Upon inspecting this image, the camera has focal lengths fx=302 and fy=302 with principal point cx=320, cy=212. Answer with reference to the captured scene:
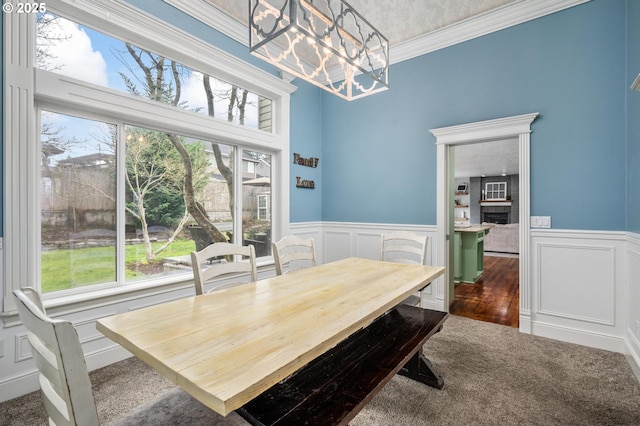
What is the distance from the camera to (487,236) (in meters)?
8.68

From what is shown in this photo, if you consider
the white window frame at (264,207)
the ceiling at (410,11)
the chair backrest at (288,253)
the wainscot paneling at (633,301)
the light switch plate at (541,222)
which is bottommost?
the wainscot paneling at (633,301)

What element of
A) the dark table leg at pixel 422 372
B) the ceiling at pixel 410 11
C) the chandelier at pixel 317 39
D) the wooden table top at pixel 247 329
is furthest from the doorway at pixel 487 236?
the wooden table top at pixel 247 329

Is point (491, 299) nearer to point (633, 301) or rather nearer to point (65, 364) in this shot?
point (633, 301)

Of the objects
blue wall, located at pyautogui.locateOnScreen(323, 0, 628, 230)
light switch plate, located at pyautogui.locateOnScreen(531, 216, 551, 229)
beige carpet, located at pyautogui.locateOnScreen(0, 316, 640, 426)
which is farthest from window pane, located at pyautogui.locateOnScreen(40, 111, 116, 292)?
light switch plate, located at pyautogui.locateOnScreen(531, 216, 551, 229)

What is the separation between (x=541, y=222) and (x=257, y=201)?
3.09 meters

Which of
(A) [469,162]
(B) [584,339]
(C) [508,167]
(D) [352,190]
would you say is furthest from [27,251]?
(C) [508,167]

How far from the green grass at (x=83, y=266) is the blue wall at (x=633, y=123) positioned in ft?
13.4

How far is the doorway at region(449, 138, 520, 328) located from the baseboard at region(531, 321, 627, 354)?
0.85ft

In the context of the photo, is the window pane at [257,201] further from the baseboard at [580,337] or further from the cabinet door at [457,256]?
the baseboard at [580,337]

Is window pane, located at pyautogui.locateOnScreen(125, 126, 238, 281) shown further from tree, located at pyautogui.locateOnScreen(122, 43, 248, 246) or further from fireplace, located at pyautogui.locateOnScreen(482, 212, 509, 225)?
fireplace, located at pyautogui.locateOnScreen(482, 212, 509, 225)

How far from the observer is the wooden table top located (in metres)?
0.83

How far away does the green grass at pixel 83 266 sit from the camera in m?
2.24

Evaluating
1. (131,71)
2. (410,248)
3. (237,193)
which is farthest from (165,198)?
(410,248)

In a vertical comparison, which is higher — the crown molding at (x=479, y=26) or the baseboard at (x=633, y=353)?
the crown molding at (x=479, y=26)
